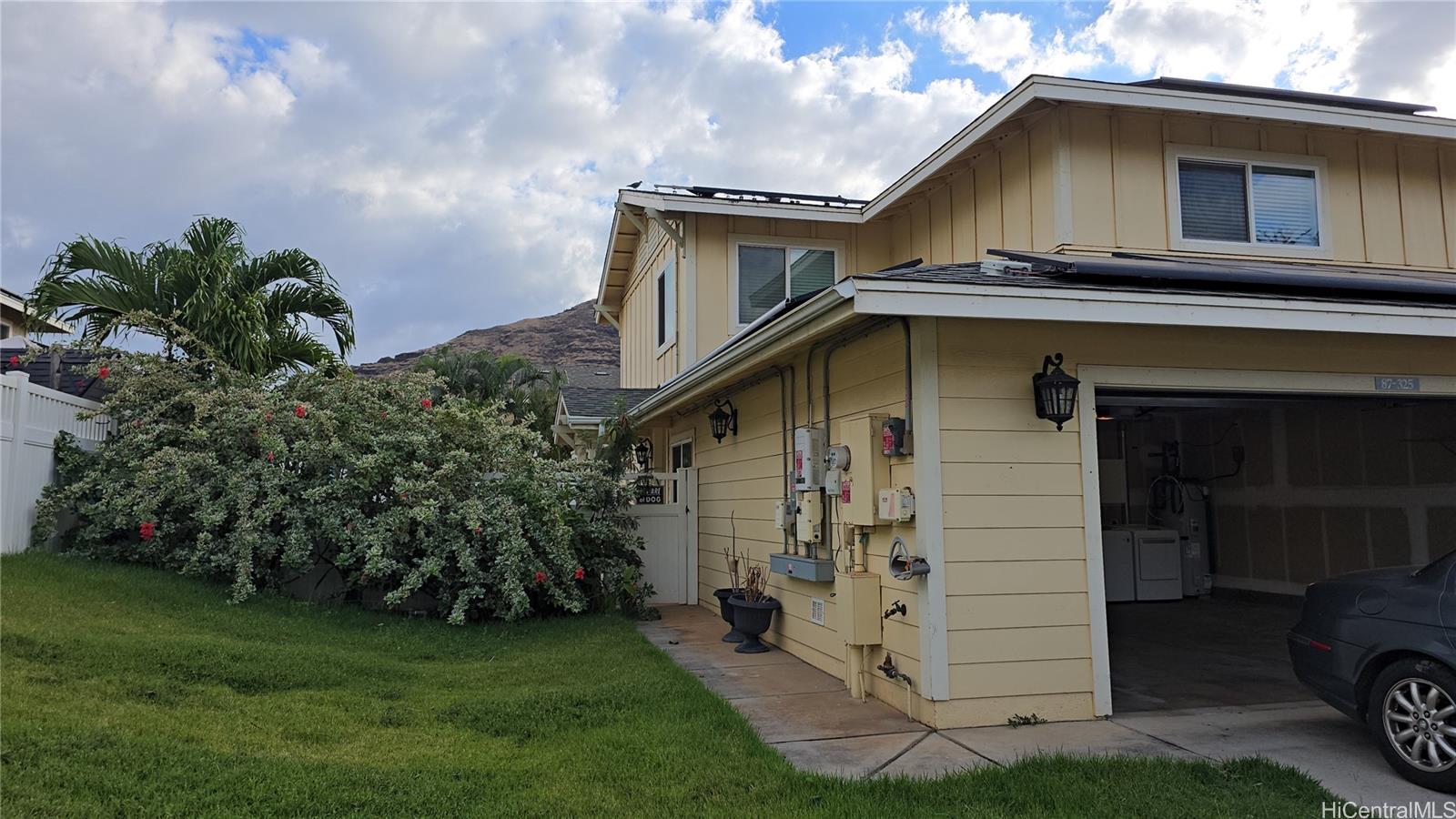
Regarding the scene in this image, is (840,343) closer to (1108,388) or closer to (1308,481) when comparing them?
(1108,388)

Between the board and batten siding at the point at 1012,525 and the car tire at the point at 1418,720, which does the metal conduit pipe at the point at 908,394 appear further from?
the car tire at the point at 1418,720

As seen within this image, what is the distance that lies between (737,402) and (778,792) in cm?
557

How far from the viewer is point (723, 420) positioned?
9336 mm

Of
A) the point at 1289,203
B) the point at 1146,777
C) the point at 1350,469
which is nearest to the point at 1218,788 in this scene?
the point at 1146,777

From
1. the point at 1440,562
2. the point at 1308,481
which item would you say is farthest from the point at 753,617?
the point at 1308,481

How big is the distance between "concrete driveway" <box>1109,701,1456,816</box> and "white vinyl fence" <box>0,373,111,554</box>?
8541 millimetres

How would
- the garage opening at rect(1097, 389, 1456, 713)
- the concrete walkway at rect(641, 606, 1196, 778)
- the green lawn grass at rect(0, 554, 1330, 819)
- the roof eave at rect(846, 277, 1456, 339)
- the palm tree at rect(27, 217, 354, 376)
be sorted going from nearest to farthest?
the green lawn grass at rect(0, 554, 1330, 819)
the concrete walkway at rect(641, 606, 1196, 778)
the roof eave at rect(846, 277, 1456, 339)
the garage opening at rect(1097, 389, 1456, 713)
the palm tree at rect(27, 217, 354, 376)

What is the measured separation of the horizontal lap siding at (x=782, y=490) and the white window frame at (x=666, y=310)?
1.18 meters

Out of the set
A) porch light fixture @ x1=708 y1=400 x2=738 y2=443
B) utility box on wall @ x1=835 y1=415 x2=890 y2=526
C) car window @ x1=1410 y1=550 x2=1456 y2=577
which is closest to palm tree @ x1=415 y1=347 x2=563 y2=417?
porch light fixture @ x1=708 y1=400 x2=738 y2=443

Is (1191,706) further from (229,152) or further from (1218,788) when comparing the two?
(229,152)

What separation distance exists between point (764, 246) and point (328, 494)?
591 cm

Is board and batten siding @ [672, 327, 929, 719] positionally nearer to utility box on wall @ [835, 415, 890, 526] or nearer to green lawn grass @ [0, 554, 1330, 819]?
utility box on wall @ [835, 415, 890, 526]

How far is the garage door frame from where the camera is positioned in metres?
5.24

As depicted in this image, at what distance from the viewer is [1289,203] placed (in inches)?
309
